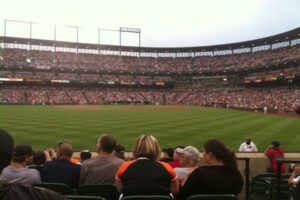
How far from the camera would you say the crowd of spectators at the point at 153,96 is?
75062mm

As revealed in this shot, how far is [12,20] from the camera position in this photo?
103 metres

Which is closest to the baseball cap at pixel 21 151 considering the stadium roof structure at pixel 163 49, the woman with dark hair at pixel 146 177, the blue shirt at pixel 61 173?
the blue shirt at pixel 61 173

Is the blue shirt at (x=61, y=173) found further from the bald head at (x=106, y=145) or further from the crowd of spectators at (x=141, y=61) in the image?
the crowd of spectators at (x=141, y=61)

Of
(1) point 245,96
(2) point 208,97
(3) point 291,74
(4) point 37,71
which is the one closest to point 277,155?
(3) point 291,74

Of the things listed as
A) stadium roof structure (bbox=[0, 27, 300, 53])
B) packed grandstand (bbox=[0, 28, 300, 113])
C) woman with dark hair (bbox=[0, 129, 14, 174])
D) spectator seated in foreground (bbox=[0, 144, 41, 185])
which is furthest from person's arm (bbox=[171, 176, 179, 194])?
stadium roof structure (bbox=[0, 27, 300, 53])

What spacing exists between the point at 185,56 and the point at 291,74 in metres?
50.4

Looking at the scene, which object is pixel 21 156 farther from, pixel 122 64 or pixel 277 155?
pixel 122 64

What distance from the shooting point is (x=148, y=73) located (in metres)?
110

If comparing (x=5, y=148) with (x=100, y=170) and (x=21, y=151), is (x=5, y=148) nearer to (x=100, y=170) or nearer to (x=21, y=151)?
(x=21, y=151)

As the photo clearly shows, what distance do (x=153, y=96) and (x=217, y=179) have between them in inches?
3834

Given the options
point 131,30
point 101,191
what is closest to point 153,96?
point 131,30

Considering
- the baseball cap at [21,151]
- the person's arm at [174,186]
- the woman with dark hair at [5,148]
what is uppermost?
the woman with dark hair at [5,148]

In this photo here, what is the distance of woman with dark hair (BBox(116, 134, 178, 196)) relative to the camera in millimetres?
5027

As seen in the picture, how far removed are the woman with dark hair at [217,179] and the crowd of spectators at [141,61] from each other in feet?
274
